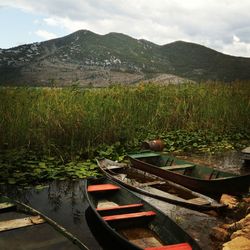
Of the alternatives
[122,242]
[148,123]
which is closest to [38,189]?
[122,242]

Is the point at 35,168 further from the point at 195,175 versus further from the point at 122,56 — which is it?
the point at 122,56

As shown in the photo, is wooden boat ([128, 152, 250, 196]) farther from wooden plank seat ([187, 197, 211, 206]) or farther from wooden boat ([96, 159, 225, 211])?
wooden plank seat ([187, 197, 211, 206])

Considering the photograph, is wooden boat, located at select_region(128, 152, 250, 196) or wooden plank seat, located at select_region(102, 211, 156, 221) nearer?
wooden plank seat, located at select_region(102, 211, 156, 221)

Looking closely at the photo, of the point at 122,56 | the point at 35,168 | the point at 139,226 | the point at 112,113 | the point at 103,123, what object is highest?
the point at 122,56

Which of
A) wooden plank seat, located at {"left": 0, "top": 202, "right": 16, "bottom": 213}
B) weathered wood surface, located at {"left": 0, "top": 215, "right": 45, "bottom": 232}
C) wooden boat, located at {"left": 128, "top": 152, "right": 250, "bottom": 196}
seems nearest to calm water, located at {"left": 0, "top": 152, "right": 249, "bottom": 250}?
weathered wood surface, located at {"left": 0, "top": 215, "right": 45, "bottom": 232}

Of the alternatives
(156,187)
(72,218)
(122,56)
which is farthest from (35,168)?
(122,56)

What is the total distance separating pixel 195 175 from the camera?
7.71 meters

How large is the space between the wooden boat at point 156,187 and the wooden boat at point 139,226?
Answer: 56cm

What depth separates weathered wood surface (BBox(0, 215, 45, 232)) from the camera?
4434 millimetres

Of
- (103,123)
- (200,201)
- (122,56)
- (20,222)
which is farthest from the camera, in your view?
(122,56)

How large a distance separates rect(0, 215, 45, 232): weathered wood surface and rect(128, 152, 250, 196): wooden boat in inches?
117

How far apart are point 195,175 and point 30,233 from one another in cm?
430

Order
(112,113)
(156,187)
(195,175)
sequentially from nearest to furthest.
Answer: (156,187) → (195,175) → (112,113)

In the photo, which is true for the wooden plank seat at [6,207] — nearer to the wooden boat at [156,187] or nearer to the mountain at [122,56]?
the wooden boat at [156,187]
